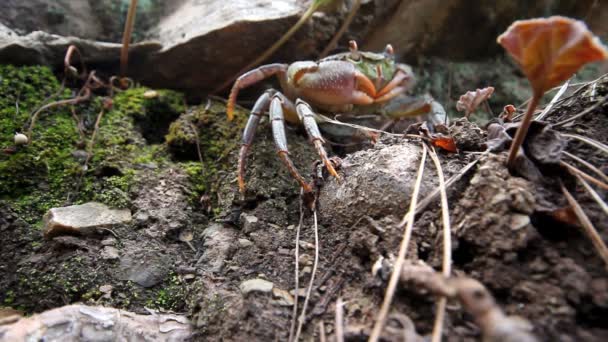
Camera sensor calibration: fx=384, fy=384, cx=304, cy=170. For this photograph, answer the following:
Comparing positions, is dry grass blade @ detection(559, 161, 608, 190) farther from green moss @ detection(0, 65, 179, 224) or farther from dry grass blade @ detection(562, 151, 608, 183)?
green moss @ detection(0, 65, 179, 224)

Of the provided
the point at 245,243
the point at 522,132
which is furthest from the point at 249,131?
the point at 522,132

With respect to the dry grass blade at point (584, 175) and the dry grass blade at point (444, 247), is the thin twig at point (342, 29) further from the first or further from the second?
the dry grass blade at point (584, 175)

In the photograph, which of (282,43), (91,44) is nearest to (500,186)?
(282,43)

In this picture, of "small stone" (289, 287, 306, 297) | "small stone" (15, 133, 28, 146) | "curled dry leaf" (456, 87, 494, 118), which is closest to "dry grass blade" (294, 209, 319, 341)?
"small stone" (289, 287, 306, 297)

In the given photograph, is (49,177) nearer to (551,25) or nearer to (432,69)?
(551,25)

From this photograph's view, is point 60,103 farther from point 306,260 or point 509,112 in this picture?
point 509,112

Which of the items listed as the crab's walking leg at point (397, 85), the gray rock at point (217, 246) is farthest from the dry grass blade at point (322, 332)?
the crab's walking leg at point (397, 85)
